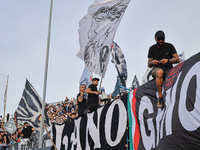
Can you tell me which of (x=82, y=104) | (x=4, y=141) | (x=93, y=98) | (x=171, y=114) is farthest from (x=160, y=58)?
(x=4, y=141)

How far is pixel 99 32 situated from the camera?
7387 mm

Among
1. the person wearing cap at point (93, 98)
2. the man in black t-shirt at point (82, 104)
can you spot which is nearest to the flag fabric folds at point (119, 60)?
the man in black t-shirt at point (82, 104)

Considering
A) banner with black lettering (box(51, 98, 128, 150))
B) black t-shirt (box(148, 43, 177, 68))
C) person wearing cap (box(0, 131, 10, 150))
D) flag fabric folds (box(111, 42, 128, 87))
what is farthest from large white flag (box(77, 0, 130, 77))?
person wearing cap (box(0, 131, 10, 150))

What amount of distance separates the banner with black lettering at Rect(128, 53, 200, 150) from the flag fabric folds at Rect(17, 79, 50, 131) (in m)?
6.60

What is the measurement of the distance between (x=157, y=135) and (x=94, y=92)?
109 inches

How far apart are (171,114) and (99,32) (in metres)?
4.35

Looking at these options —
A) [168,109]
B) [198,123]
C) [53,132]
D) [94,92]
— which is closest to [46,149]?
[53,132]

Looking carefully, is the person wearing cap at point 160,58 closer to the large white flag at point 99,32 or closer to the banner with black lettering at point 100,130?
the banner with black lettering at point 100,130

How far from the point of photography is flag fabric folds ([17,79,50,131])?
1057 centimetres

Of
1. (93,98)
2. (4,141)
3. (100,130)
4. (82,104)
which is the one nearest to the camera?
(100,130)

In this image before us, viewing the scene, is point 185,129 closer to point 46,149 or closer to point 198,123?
point 198,123

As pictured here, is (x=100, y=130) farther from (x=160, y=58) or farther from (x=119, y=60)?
(x=119, y=60)

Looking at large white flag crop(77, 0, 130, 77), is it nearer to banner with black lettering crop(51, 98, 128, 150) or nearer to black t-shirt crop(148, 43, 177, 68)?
banner with black lettering crop(51, 98, 128, 150)

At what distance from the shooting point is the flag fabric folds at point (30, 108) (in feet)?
34.7
